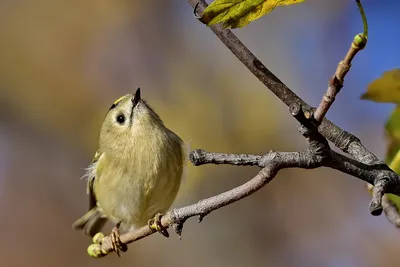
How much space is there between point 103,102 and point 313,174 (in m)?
0.75

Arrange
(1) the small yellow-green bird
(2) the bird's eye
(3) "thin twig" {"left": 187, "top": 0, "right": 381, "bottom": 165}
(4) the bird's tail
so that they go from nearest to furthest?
(3) "thin twig" {"left": 187, "top": 0, "right": 381, "bottom": 165}
(1) the small yellow-green bird
(2) the bird's eye
(4) the bird's tail

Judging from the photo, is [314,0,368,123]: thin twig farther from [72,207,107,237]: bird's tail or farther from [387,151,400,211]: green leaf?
[72,207,107,237]: bird's tail

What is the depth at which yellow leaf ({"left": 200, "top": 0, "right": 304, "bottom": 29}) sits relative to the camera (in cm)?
42

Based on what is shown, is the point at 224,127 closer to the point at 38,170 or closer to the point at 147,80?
the point at 147,80

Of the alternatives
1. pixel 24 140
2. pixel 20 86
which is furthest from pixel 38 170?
pixel 20 86

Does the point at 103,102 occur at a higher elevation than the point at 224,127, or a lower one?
higher

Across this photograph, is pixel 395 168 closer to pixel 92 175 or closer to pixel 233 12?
pixel 233 12

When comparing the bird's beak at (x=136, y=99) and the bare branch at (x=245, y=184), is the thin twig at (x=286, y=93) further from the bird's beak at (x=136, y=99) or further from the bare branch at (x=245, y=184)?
the bird's beak at (x=136, y=99)

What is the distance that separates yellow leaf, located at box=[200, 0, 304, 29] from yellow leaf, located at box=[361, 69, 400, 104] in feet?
0.52

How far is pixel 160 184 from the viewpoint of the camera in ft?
4.10

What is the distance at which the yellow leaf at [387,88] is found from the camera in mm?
521

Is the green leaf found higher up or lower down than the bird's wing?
lower down

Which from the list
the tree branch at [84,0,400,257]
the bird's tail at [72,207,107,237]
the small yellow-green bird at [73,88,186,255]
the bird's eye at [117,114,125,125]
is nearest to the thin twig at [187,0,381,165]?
the tree branch at [84,0,400,257]

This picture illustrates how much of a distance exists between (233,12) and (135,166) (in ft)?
2.88
